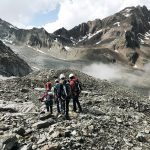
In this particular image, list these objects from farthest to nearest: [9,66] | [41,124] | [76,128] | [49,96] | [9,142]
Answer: [9,66] < [49,96] < [41,124] < [76,128] < [9,142]

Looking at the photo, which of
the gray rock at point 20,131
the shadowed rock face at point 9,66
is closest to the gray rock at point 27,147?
the gray rock at point 20,131

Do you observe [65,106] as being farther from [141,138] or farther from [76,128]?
[141,138]

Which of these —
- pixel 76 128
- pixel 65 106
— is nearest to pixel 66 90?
pixel 65 106

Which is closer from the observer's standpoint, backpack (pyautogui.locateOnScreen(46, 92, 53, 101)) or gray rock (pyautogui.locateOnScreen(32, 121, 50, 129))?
gray rock (pyautogui.locateOnScreen(32, 121, 50, 129))

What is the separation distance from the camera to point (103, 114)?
24.3m

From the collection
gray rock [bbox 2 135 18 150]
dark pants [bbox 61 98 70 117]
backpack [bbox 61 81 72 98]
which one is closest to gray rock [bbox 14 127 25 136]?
gray rock [bbox 2 135 18 150]

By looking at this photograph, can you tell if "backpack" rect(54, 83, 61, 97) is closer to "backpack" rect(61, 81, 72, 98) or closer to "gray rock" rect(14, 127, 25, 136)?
"backpack" rect(61, 81, 72, 98)

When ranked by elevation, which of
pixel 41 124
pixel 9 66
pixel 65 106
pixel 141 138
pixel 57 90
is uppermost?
pixel 57 90

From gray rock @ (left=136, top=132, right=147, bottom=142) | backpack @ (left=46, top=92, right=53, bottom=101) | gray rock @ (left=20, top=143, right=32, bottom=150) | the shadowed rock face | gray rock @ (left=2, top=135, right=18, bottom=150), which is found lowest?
the shadowed rock face

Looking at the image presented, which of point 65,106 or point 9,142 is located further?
point 65,106

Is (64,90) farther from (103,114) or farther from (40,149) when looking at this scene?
(40,149)

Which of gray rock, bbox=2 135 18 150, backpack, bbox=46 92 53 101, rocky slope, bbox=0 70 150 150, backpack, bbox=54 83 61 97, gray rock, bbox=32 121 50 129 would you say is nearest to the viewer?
gray rock, bbox=2 135 18 150

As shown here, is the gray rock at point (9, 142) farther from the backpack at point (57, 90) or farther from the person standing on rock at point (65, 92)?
the backpack at point (57, 90)

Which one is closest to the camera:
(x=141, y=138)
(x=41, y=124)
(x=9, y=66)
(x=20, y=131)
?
(x=20, y=131)
